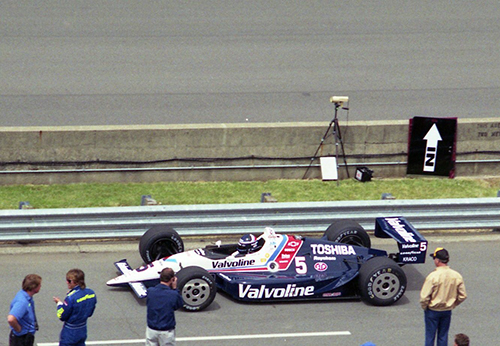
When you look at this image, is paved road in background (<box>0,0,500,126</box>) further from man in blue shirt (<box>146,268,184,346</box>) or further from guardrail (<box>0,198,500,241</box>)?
man in blue shirt (<box>146,268,184,346</box>)

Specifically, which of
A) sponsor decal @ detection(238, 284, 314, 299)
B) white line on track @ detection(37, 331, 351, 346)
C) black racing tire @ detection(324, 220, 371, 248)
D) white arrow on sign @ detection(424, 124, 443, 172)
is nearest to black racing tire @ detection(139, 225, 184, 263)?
sponsor decal @ detection(238, 284, 314, 299)

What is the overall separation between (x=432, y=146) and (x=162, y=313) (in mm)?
9966

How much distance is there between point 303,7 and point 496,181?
455 inches

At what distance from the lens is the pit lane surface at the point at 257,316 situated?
10383mm

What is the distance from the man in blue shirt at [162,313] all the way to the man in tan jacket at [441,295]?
3.03m

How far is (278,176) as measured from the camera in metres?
17.2

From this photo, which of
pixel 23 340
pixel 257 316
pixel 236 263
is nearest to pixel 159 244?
pixel 236 263

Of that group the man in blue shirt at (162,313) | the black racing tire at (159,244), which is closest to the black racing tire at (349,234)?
the black racing tire at (159,244)

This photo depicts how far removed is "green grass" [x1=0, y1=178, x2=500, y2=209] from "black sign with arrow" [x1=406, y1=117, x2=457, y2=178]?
0.25 m

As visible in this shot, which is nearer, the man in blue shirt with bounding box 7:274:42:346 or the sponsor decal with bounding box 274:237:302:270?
the man in blue shirt with bounding box 7:274:42:346

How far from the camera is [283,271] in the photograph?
11719mm

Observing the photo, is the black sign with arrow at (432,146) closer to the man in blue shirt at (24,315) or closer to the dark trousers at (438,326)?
the dark trousers at (438,326)

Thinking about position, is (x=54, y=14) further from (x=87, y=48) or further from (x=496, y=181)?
(x=496, y=181)

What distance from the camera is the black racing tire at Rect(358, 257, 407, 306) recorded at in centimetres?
1138
